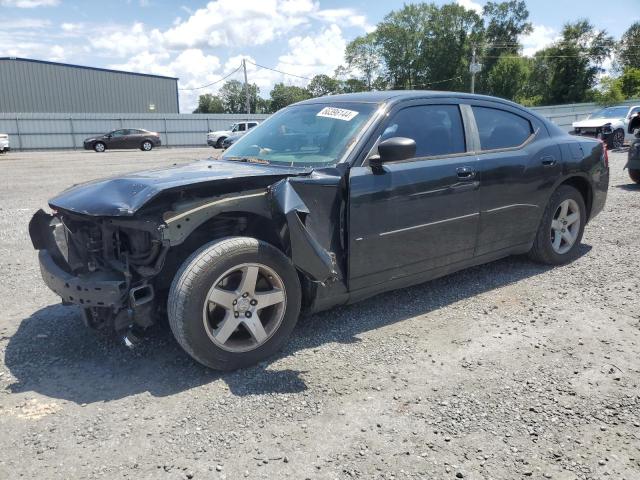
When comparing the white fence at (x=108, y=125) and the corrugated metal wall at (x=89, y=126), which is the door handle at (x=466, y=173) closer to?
the white fence at (x=108, y=125)

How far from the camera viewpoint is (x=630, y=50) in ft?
220

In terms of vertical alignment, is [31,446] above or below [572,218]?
below

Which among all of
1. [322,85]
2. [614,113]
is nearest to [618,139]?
[614,113]

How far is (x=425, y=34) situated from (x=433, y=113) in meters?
74.8

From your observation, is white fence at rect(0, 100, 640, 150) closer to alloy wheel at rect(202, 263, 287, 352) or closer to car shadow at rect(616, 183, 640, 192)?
car shadow at rect(616, 183, 640, 192)

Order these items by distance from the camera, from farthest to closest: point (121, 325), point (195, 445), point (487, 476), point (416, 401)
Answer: point (121, 325) < point (416, 401) < point (195, 445) < point (487, 476)

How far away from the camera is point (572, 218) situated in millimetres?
5137

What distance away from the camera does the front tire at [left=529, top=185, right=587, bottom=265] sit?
15.9 ft

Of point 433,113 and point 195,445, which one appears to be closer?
point 195,445

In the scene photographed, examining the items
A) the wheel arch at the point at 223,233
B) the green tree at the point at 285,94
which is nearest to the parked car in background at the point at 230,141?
the wheel arch at the point at 223,233

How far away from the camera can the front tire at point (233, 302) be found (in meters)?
2.83

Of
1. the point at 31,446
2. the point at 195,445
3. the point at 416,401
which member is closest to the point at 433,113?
the point at 416,401

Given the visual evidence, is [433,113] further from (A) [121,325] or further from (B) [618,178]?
(B) [618,178]

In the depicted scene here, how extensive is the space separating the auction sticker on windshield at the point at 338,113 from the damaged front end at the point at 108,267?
66.1 inches
